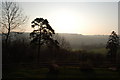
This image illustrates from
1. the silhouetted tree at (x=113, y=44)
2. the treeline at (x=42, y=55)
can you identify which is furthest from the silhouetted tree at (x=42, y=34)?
the silhouetted tree at (x=113, y=44)

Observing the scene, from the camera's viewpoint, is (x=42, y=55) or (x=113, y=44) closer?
(x=42, y=55)

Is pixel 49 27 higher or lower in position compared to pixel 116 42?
higher

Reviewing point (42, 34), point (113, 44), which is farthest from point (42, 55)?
point (113, 44)

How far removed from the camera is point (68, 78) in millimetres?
8969

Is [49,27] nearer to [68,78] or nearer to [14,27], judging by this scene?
[14,27]

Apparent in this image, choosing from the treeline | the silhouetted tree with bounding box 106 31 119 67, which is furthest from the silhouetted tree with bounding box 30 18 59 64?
the silhouetted tree with bounding box 106 31 119 67

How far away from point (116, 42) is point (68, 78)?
35.5 feet

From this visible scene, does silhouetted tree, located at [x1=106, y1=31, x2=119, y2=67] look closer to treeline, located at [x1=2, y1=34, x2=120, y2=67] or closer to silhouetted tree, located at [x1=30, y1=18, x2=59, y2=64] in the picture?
treeline, located at [x1=2, y1=34, x2=120, y2=67]

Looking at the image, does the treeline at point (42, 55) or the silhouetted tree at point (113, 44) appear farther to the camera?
the silhouetted tree at point (113, 44)

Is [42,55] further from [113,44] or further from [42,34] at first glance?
[113,44]

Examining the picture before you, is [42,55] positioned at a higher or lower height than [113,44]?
lower

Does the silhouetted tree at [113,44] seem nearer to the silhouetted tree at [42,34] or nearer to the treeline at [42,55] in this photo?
the treeline at [42,55]

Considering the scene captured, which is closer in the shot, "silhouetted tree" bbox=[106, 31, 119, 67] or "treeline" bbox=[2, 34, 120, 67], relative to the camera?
"treeline" bbox=[2, 34, 120, 67]

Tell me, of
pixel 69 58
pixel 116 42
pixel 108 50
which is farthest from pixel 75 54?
pixel 116 42
